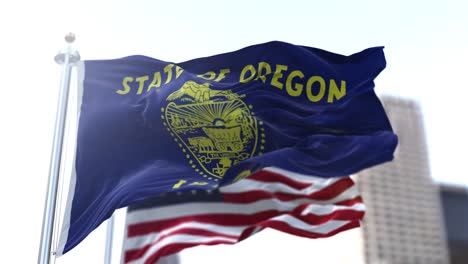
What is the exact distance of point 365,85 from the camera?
10125 millimetres

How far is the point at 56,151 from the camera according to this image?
394 inches

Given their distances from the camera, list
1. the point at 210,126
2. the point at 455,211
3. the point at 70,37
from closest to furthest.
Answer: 1. the point at 210,126
2. the point at 70,37
3. the point at 455,211

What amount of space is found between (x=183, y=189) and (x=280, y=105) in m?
2.01

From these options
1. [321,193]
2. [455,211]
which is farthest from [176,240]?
[455,211]

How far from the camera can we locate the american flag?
8656mm

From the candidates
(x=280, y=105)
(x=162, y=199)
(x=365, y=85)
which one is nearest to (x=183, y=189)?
(x=162, y=199)

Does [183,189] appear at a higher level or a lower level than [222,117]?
lower

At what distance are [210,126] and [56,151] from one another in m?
2.27

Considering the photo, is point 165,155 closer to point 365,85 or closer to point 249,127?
point 249,127

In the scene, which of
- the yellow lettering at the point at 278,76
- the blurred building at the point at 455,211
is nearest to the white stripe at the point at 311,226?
the yellow lettering at the point at 278,76

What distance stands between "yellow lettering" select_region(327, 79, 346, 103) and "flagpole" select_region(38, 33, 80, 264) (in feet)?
13.0

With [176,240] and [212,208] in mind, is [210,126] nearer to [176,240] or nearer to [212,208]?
[212,208]

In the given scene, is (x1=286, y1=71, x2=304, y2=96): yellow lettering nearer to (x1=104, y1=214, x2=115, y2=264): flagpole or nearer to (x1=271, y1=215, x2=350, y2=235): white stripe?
(x1=271, y1=215, x2=350, y2=235): white stripe

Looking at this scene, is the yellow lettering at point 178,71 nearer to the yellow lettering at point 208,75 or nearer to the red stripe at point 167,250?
the yellow lettering at point 208,75
